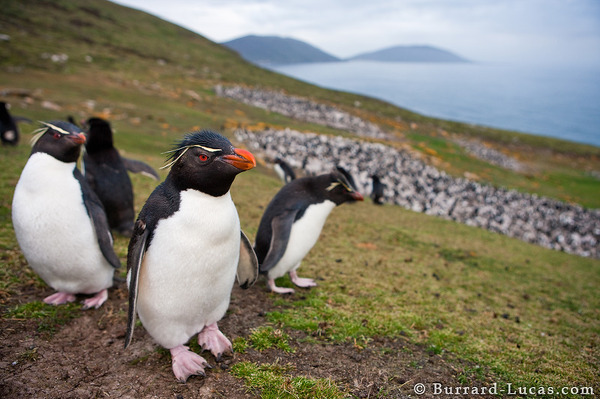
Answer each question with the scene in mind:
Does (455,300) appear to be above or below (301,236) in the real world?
below

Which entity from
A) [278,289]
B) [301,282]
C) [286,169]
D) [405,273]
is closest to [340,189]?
[301,282]

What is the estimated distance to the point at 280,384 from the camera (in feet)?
9.72

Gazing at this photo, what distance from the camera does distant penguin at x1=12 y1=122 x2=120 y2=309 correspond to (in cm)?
365

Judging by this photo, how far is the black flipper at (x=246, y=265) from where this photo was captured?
3812mm

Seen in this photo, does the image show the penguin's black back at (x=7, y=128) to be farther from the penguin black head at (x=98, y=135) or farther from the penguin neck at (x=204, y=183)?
the penguin neck at (x=204, y=183)

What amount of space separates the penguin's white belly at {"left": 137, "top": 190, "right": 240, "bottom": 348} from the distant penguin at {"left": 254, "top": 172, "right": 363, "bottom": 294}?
4.74 ft

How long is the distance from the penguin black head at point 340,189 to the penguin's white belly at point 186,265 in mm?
2116

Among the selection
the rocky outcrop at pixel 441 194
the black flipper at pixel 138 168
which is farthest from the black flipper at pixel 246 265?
the rocky outcrop at pixel 441 194

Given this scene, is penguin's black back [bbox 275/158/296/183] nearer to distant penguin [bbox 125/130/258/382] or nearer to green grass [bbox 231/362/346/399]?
distant penguin [bbox 125/130/258/382]

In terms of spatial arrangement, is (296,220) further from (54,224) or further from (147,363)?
(54,224)

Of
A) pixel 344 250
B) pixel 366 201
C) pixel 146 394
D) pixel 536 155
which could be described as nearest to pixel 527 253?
pixel 366 201

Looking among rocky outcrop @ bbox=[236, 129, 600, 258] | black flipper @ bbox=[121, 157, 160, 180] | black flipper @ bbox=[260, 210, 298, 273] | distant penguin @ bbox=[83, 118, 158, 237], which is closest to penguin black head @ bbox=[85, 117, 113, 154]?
distant penguin @ bbox=[83, 118, 158, 237]

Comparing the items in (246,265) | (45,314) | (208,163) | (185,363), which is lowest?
(45,314)

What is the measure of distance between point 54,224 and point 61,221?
66mm
